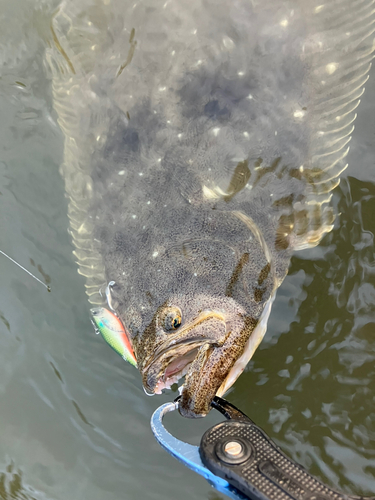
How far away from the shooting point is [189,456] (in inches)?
80.4

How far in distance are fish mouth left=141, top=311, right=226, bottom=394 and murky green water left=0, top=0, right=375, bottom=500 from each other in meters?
1.21

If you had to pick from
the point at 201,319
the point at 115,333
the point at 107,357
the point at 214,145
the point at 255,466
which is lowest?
the point at 107,357

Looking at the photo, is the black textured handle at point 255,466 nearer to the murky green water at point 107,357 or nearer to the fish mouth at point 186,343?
the fish mouth at point 186,343

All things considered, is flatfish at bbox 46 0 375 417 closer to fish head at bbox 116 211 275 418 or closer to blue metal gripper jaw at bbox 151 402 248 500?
fish head at bbox 116 211 275 418

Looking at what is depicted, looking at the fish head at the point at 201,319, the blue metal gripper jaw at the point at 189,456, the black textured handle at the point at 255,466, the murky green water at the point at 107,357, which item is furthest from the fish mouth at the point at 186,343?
the murky green water at the point at 107,357

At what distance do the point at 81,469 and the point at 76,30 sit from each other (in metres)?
3.69

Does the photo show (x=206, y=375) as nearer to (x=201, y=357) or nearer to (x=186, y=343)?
(x=201, y=357)

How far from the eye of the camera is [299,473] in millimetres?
1806

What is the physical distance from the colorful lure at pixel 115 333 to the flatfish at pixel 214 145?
0.31ft

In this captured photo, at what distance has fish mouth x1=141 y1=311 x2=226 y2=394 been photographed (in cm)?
239

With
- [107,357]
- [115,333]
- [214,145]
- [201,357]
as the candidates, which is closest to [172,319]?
[201,357]

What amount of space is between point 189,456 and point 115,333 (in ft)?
3.75

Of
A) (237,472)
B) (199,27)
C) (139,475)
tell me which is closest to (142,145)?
(199,27)

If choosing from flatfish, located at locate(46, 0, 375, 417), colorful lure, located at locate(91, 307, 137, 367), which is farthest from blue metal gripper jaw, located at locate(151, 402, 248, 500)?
colorful lure, located at locate(91, 307, 137, 367)
